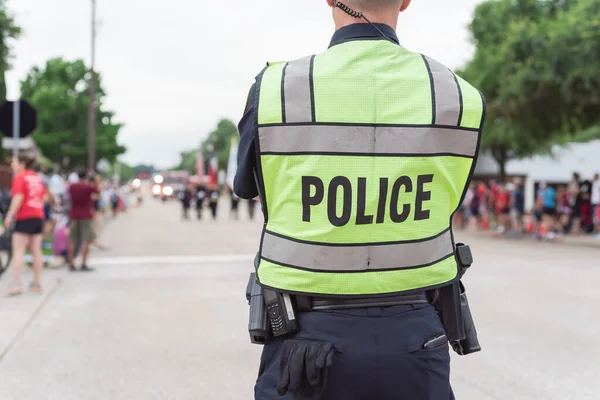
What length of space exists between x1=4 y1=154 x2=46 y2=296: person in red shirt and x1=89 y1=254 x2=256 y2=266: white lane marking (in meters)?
3.75

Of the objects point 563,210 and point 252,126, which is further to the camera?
point 563,210

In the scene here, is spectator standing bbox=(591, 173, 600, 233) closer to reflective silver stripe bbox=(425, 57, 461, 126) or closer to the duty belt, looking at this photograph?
reflective silver stripe bbox=(425, 57, 461, 126)

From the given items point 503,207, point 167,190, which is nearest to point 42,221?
point 503,207

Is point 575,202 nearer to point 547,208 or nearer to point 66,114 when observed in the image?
point 547,208

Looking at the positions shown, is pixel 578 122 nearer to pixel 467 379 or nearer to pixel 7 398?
pixel 467 379

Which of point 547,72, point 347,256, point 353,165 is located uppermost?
point 547,72

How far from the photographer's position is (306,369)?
1649 millimetres

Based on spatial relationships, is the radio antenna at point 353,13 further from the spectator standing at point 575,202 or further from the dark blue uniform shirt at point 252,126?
the spectator standing at point 575,202

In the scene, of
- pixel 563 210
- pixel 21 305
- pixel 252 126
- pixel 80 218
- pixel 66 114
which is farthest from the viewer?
pixel 66 114

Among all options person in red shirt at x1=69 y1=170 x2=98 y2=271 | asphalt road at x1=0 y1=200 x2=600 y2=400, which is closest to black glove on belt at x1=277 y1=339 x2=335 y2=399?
asphalt road at x1=0 y1=200 x2=600 y2=400

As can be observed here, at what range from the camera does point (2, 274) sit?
1022 centimetres

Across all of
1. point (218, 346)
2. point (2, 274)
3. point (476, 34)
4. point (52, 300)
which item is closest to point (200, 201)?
point (476, 34)

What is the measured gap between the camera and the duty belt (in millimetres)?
1724

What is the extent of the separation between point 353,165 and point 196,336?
189 inches
